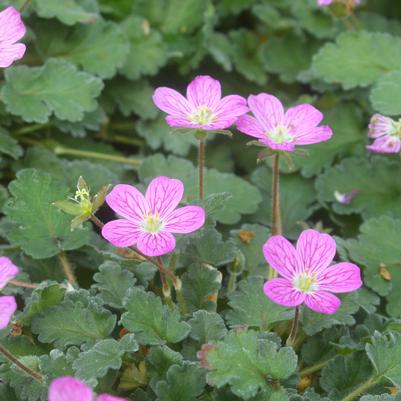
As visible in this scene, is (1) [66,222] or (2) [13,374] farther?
(1) [66,222]

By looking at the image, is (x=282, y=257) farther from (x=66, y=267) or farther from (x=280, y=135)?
(x=66, y=267)

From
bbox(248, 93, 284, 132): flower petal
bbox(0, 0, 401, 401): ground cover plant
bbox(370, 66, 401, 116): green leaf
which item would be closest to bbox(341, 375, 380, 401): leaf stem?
bbox(0, 0, 401, 401): ground cover plant

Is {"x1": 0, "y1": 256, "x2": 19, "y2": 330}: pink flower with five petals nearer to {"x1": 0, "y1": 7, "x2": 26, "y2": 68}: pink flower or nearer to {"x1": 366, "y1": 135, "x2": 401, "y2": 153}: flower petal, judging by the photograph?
{"x1": 0, "y1": 7, "x2": 26, "y2": 68}: pink flower

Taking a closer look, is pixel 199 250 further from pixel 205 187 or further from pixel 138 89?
pixel 138 89

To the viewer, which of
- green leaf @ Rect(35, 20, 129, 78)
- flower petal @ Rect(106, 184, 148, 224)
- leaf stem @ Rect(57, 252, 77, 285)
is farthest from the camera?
green leaf @ Rect(35, 20, 129, 78)

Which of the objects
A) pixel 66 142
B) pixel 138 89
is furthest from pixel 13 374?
pixel 138 89

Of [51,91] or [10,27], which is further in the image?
[51,91]

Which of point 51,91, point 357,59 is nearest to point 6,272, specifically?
point 51,91
